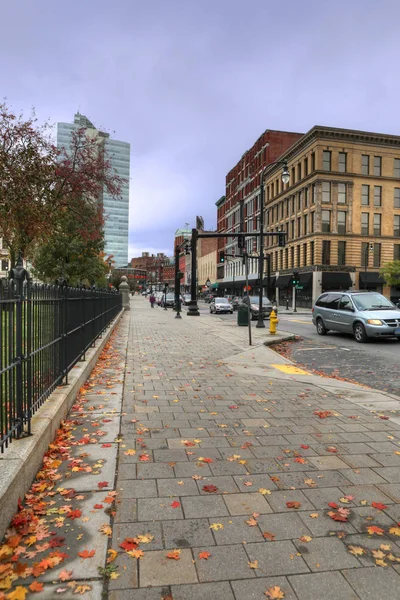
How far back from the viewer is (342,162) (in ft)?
170

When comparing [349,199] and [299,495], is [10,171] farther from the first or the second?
[349,199]

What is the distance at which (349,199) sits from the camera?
51969 millimetres

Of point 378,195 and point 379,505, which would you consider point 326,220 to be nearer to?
point 378,195

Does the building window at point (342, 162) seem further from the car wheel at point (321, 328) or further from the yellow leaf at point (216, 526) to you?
the yellow leaf at point (216, 526)

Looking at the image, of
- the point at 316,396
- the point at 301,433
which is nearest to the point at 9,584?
the point at 301,433

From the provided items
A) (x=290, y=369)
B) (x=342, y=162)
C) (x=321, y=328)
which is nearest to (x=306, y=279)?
(x=342, y=162)

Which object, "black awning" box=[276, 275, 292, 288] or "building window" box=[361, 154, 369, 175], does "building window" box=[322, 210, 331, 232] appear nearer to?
"building window" box=[361, 154, 369, 175]

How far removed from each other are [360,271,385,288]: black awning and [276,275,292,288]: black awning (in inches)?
337

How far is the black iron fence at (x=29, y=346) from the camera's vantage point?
138 inches

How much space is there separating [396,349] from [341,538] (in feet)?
36.7

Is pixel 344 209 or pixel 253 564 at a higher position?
pixel 344 209

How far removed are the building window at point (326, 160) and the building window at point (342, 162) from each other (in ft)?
4.48

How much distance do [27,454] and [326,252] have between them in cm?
5048

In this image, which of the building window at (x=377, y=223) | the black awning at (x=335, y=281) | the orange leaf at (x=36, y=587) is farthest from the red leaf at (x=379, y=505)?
the building window at (x=377, y=223)
